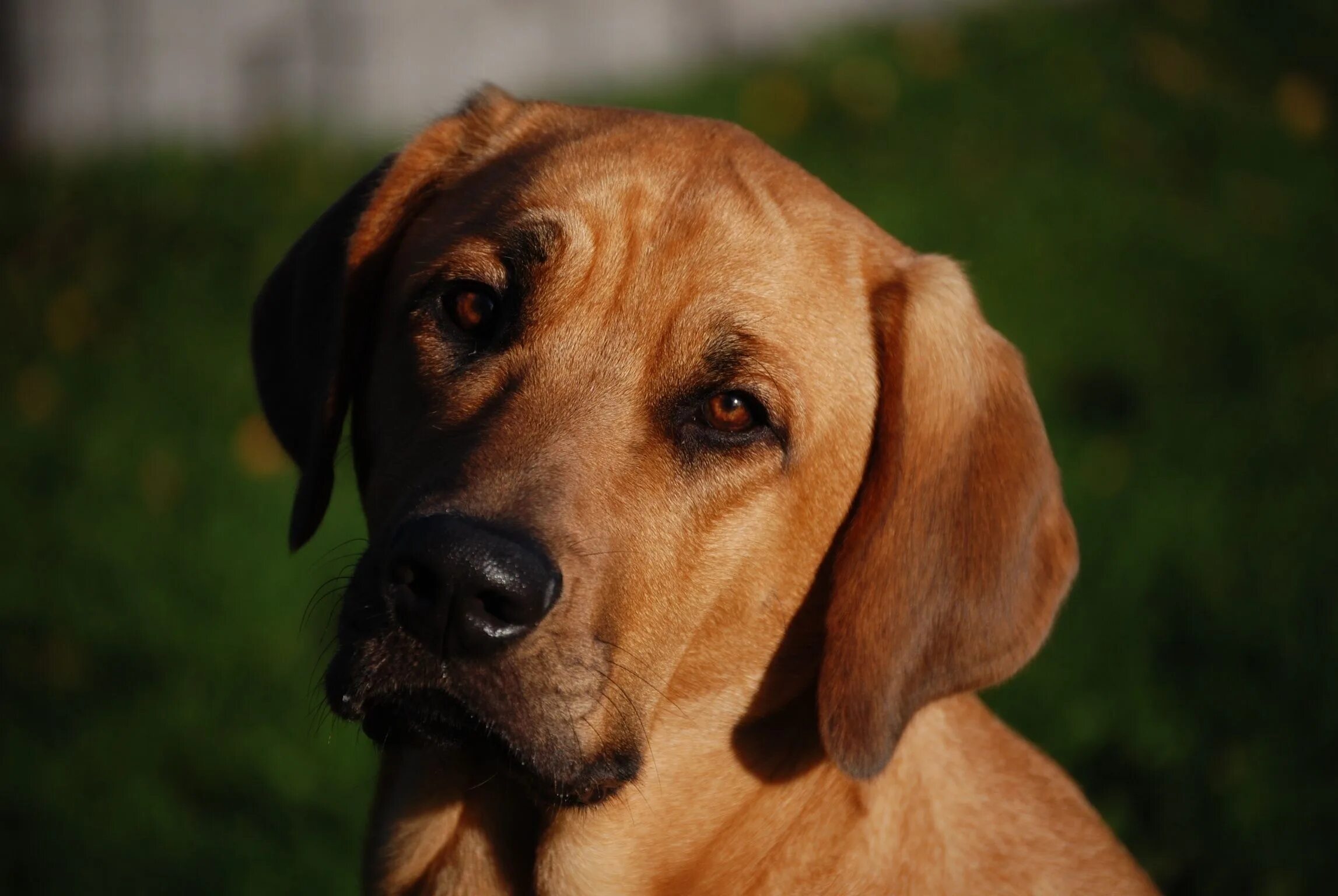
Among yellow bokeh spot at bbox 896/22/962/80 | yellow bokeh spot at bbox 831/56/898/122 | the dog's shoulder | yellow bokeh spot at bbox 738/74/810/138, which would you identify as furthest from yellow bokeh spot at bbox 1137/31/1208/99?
the dog's shoulder

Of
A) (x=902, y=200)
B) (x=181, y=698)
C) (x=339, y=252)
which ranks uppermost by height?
(x=339, y=252)

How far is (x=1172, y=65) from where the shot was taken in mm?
9875

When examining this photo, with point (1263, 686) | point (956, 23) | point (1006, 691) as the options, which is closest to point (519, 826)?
point (1006, 691)

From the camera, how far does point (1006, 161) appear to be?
9.16m

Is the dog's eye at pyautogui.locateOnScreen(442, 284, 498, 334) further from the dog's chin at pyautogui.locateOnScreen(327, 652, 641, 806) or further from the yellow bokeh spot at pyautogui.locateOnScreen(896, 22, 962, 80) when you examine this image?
the yellow bokeh spot at pyautogui.locateOnScreen(896, 22, 962, 80)

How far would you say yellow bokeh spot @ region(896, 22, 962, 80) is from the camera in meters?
9.93

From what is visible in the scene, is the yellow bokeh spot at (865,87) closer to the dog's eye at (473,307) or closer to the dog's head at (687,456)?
the dog's head at (687,456)

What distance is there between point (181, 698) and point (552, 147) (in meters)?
3.62

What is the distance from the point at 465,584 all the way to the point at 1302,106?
337 inches

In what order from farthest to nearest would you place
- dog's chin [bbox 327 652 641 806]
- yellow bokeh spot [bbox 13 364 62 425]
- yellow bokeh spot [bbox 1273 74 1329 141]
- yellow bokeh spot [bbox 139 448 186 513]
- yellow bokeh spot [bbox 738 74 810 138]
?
yellow bokeh spot [bbox 738 74 810 138], yellow bokeh spot [bbox 1273 74 1329 141], yellow bokeh spot [bbox 13 364 62 425], yellow bokeh spot [bbox 139 448 186 513], dog's chin [bbox 327 652 641 806]

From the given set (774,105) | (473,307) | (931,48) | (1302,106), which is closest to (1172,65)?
(1302,106)

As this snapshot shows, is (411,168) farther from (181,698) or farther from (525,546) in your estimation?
(181,698)

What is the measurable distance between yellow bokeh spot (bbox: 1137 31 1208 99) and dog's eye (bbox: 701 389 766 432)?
24.2 ft

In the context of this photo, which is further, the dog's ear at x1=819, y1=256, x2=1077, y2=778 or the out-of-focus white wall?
the out-of-focus white wall
